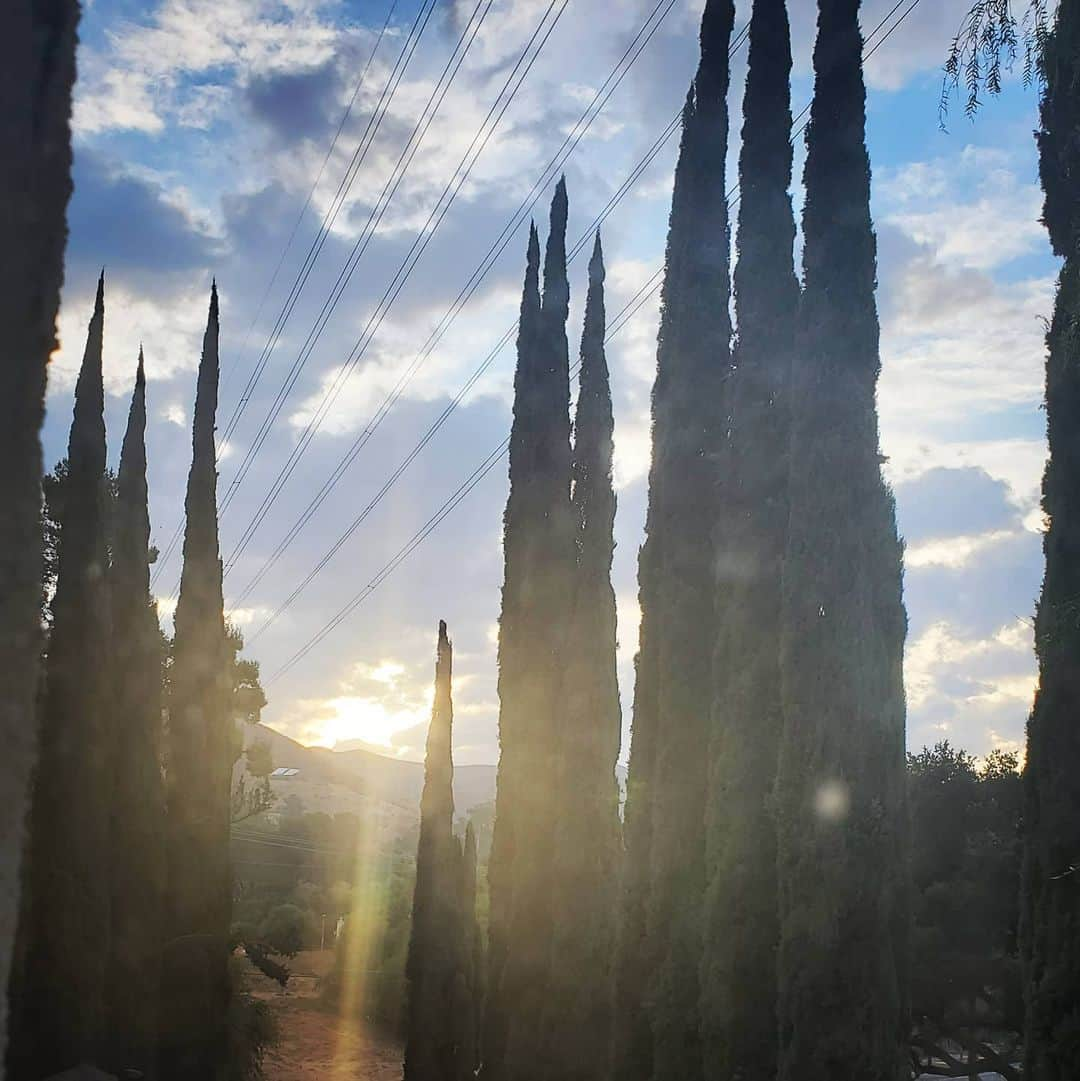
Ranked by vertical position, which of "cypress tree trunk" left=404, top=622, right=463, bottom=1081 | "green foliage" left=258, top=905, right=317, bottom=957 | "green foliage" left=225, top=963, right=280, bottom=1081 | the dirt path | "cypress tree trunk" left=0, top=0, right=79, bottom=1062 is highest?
"cypress tree trunk" left=0, top=0, right=79, bottom=1062

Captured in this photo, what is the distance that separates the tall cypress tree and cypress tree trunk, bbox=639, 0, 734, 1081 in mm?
22

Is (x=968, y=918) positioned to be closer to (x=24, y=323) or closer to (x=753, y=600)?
(x=753, y=600)

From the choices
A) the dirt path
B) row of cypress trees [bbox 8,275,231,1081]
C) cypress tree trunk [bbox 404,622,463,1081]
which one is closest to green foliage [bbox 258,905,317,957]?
the dirt path

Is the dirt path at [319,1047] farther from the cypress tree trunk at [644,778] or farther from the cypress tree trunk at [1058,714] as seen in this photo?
the cypress tree trunk at [1058,714]

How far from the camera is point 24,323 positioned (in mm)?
1979

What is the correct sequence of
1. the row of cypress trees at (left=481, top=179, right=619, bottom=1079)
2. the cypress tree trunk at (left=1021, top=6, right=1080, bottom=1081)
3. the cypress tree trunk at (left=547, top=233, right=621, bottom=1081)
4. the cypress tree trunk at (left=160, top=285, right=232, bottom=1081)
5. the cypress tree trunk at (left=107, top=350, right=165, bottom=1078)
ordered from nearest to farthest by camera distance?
the cypress tree trunk at (left=1021, top=6, right=1080, bottom=1081) < the cypress tree trunk at (left=107, top=350, right=165, bottom=1078) < the cypress tree trunk at (left=547, top=233, right=621, bottom=1081) < the row of cypress trees at (left=481, top=179, right=619, bottom=1079) < the cypress tree trunk at (left=160, top=285, right=232, bottom=1081)

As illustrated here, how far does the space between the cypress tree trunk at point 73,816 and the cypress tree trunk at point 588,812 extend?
8.85 metres

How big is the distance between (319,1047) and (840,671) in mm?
33935

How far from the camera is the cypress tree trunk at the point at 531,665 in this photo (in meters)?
23.6

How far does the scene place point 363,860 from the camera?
79750 millimetres

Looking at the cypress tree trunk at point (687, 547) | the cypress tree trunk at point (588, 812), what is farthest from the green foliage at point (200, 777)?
the cypress tree trunk at point (687, 547)

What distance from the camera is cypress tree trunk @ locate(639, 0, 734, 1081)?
1603 centimetres

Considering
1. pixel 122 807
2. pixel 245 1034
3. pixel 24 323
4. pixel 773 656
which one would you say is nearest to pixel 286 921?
pixel 245 1034

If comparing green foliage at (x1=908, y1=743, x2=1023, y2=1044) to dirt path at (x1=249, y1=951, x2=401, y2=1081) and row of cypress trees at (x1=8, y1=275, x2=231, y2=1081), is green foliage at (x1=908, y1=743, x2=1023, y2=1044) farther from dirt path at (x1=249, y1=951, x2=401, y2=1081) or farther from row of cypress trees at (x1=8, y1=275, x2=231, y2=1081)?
dirt path at (x1=249, y1=951, x2=401, y2=1081)
